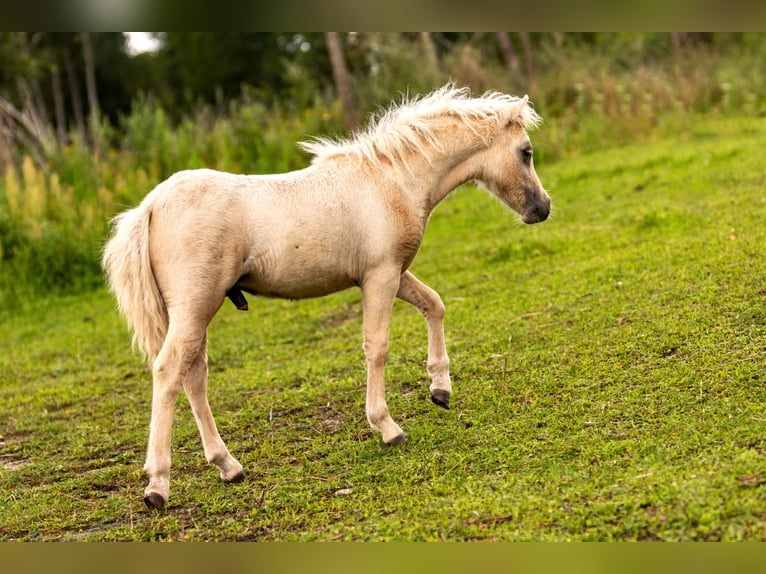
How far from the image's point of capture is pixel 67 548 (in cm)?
398

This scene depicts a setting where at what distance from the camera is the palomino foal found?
4.73m

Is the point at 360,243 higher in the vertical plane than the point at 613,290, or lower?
higher

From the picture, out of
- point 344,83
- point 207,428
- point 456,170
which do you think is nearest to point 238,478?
point 207,428

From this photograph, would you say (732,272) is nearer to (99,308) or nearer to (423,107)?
→ (423,107)

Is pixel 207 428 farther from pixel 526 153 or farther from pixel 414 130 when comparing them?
pixel 526 153

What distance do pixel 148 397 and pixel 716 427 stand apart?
470 centimetres

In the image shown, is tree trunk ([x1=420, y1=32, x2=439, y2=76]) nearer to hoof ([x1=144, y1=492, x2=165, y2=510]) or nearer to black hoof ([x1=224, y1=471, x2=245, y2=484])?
black hoof ([x1=224, y1=471, x2=245, y2=484])

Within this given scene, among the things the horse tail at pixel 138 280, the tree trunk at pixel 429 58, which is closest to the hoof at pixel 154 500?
the horse tail at pixel 138 280

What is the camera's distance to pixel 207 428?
5.05 metres

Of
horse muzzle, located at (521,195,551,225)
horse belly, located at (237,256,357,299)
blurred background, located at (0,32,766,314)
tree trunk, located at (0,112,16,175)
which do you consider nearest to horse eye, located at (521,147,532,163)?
horse muzzle, located at (521,195,551,225)

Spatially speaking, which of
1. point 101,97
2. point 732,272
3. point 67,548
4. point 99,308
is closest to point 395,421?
point 67,548

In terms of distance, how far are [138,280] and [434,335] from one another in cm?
198

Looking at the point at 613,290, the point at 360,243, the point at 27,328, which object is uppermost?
the point at 360,243

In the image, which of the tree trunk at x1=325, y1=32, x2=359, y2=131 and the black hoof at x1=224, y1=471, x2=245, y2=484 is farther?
the tree trunk at x1=325, y1=32, x2=359, y2=131
